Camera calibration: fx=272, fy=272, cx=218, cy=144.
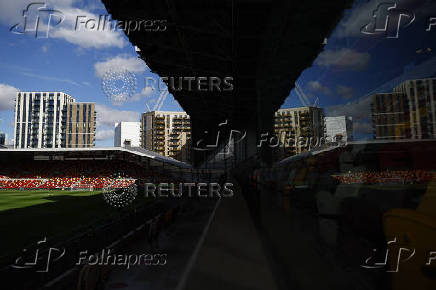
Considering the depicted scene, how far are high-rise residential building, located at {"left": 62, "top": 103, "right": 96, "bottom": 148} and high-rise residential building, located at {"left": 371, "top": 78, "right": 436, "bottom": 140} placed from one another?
194m

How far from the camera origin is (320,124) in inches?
146

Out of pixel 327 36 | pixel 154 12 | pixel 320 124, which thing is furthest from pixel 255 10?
pixel 320 124

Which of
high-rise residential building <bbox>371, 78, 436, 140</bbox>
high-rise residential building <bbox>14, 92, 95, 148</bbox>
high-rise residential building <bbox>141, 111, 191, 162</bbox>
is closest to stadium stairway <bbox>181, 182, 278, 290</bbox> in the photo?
high-rise residential building <bbox>371, 78, 436, 140</bbox>

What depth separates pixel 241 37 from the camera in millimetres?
9016

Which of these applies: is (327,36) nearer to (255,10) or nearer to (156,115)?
(255,10)

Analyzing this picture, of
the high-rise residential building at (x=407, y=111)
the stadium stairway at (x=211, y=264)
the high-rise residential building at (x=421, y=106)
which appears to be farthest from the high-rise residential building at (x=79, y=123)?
the high-rise residential building at (x=421, y=106)

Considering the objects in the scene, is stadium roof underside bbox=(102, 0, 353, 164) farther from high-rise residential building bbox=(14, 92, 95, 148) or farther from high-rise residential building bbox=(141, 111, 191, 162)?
high-rise residential building bbox=(14, 92, 95, 148)

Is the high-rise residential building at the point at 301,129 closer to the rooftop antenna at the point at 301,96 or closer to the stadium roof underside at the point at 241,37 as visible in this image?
the rooftop antenna at the point at 301,96

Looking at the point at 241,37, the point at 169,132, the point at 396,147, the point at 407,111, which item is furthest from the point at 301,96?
the point at 169,132

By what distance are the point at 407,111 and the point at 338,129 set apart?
1.36 meters

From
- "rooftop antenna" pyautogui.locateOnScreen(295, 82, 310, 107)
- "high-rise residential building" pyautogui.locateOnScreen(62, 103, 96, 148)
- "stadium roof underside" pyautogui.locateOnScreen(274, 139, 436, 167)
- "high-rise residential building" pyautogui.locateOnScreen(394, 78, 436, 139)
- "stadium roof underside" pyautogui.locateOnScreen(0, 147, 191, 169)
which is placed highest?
"high-rise residential building" pyautogui.locateOnScreen(62, 103, 96, 148)

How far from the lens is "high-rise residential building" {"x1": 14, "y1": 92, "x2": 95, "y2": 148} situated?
178 m

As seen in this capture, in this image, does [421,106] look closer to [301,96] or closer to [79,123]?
[301,96]

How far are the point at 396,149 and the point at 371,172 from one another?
47 cm
